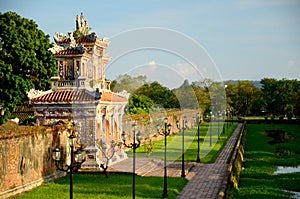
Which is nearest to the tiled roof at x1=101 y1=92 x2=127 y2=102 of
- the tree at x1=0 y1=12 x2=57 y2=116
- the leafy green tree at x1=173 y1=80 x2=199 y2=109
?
the tree at x1=0 y1=12 x2=57 y2=116

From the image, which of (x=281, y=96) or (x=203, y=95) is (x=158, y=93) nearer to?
(x=203, y=95)

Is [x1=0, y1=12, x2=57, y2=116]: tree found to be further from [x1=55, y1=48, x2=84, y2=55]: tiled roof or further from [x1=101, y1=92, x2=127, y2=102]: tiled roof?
[x1=101, y1=92, x2=127, y2=102]: tiled roof

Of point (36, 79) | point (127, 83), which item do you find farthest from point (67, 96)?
point (36, 79)

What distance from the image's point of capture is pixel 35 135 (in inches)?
593

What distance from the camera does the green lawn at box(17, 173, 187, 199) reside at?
1350 centimetres

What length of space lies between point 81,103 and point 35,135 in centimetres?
325

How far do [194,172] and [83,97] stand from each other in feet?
18.0

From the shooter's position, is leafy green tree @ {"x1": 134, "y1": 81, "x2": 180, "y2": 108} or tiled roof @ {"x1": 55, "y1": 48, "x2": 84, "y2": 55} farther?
leafy green tree @ {"x1": 134, "y1": 81, "x2": 180, "y2": 108}

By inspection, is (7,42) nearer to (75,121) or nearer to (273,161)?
(75,121)

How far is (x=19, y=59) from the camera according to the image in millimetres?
28047

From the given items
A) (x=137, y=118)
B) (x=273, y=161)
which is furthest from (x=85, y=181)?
(x=137, y=118)

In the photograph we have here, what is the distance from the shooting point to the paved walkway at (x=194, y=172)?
47.9ft

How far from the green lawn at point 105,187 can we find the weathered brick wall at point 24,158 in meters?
0.40

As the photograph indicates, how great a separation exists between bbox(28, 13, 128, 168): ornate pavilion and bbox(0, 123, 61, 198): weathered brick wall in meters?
1.80
